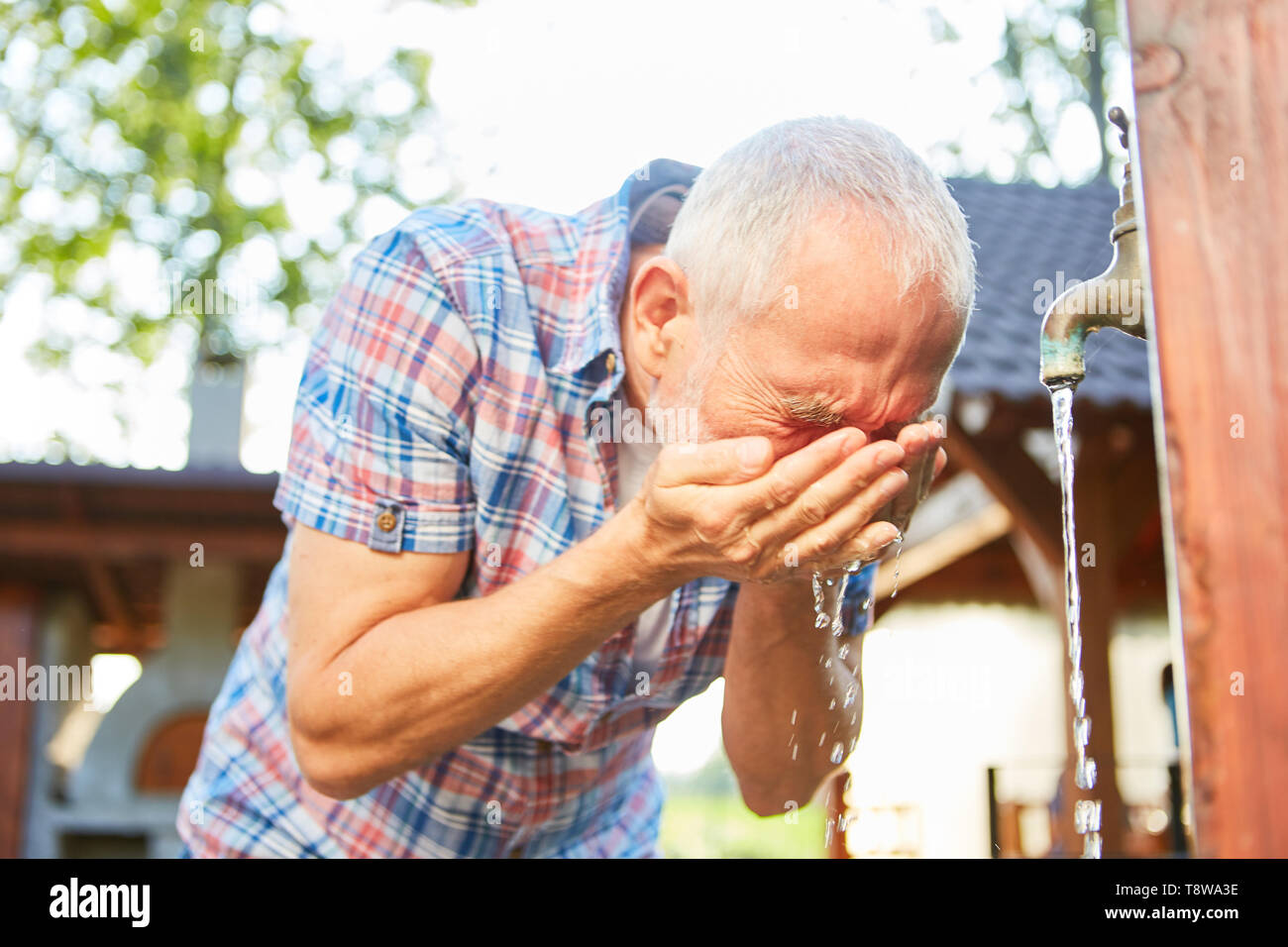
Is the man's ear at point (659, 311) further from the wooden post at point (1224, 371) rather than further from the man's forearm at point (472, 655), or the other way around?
the wooden post at point (1224, 371)

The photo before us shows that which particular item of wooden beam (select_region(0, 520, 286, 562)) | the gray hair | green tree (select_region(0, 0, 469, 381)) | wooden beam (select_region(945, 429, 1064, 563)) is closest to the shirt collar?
the gray hair

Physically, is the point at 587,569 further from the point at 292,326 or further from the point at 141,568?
the point at 292,326

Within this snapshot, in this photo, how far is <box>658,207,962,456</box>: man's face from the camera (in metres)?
1.43

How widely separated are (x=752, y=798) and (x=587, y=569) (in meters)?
0.80

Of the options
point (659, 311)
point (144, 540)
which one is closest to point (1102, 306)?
point (659, 311)

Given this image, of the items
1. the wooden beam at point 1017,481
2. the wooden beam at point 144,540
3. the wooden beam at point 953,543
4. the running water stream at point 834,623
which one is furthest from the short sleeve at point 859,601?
the wooden beam at point 144,540

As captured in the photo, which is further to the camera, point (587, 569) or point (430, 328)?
point (430, 328)

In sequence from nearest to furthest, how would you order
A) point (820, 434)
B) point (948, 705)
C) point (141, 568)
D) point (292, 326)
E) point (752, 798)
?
point (820, 434)
point (752, 798)
point (141, 568)
point (948, 705)
point (292, 326)

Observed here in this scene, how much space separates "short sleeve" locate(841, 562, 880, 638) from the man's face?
43cm

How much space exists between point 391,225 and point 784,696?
0.90 m

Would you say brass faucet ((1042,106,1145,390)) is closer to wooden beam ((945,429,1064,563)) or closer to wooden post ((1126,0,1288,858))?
wooden post ((1126,0,1288,858))

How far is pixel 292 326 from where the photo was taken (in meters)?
13.9
